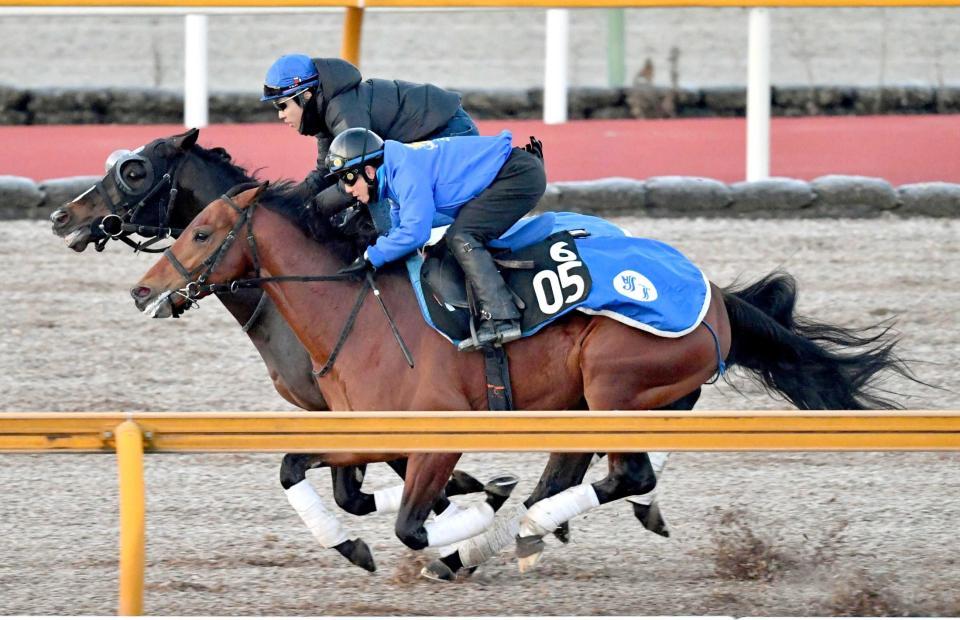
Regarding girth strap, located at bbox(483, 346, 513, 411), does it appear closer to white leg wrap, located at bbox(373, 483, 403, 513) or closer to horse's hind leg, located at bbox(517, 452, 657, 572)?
horse's hind leg, located at bbox(517, 452, 657, 572)

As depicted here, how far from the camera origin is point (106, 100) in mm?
14336

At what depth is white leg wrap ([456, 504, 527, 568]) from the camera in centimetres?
576

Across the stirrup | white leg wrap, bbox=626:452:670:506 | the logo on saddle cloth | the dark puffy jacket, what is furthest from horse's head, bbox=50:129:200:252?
white leg wrap, bbox=626:452:670:506

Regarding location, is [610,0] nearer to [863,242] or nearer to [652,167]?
[863,242]

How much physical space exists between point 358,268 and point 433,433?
159 centimetres

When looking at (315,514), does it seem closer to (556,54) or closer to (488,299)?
(488,299)

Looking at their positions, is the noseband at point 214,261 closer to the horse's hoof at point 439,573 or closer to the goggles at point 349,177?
the goggles at point 349,177

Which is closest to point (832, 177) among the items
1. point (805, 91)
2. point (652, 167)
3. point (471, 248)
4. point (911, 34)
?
point (652, 167)

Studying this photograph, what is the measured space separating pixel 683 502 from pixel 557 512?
1305mm

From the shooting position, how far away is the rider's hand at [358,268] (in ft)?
18.9

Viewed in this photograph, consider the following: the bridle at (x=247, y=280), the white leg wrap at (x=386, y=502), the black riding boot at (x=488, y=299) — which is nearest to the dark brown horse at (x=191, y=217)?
the white leg wrap at (x=386, y=502)

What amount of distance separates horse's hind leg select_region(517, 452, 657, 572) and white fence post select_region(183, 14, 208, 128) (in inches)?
291

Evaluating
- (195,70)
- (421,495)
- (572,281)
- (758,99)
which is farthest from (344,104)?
(195,70)

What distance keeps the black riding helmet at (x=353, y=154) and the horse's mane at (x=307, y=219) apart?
13.2 inches
